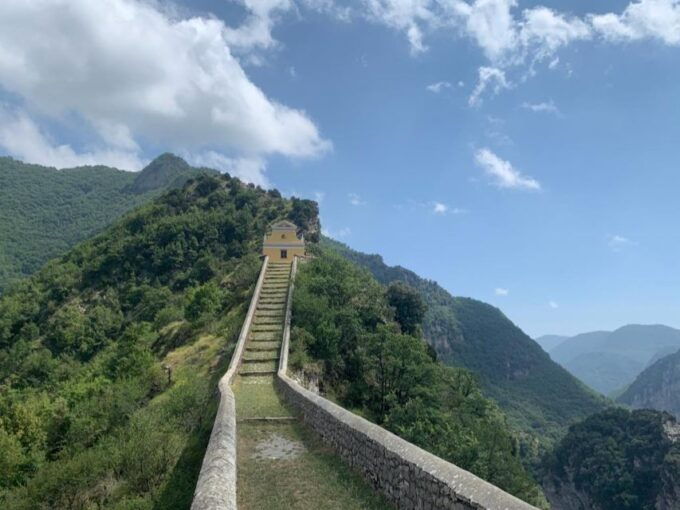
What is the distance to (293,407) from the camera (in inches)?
623

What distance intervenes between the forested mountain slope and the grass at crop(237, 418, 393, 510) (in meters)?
1.10

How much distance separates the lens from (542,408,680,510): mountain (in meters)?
69.0

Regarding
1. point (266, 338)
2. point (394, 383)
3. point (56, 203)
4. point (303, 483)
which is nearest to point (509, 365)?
point (56, 203)

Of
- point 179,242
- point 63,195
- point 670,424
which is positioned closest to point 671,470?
point 670,424

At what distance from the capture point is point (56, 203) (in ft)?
527

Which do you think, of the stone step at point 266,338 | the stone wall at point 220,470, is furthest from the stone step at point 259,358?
the stone wall at point 220,470

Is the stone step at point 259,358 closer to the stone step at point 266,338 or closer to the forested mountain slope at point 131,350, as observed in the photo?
the forested mountain slope at point 131,350

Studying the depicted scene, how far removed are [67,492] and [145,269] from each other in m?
54.9

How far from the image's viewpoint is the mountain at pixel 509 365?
14338cm

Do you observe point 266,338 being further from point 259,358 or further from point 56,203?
point 56,203

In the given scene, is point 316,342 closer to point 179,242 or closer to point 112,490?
point 112,490

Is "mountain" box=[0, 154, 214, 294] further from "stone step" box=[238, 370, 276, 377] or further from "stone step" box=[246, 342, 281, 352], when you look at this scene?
"stone step" box=[238, 370, 276, 377]

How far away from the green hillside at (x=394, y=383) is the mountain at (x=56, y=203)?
96342 millimetres

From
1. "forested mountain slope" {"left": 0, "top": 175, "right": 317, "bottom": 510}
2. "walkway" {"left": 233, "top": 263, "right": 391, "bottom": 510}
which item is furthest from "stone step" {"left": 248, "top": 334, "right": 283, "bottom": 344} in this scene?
"walkway" {"left": 233, "top": 263, "right": 391, "bottom": 510}
